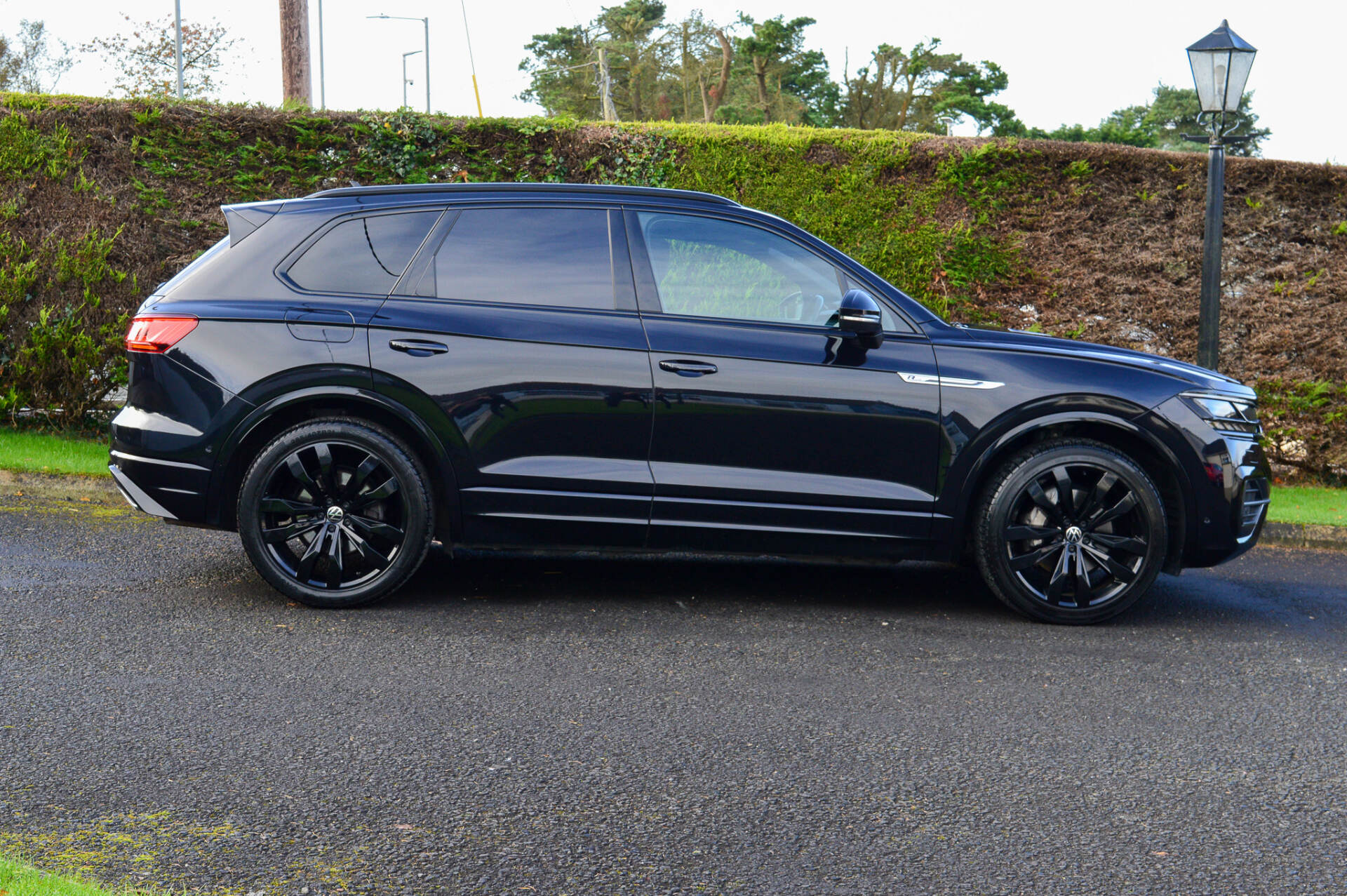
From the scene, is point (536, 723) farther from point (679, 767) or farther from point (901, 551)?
point (901, 551)

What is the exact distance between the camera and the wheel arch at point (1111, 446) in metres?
5.22

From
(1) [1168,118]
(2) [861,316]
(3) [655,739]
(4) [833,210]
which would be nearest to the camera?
(3) [655,739]

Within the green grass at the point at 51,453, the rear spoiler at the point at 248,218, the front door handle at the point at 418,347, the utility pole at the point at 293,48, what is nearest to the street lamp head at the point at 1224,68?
the front door handle at the point at 418,347

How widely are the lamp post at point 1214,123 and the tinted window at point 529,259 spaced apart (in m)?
5.95

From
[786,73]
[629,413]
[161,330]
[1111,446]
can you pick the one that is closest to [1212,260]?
[1111,446]

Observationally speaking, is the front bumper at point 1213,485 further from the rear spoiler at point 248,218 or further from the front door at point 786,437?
the rear spoiler at point 248,218

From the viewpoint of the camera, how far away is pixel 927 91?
52.2 metres

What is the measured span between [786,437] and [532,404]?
1.12 metres

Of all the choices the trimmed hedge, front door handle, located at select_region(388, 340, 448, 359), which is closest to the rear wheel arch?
front door handle, located at select_region(388, 340, 448, 359)

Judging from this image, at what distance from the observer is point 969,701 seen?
13.9 ft

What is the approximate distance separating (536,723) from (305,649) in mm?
1261

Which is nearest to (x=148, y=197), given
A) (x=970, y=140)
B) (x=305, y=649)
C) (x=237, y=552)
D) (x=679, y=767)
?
(x=237, y=552)

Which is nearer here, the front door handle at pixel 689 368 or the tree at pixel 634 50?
the front door handle at pixel 689 368

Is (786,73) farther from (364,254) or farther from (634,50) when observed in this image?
(364,254)
